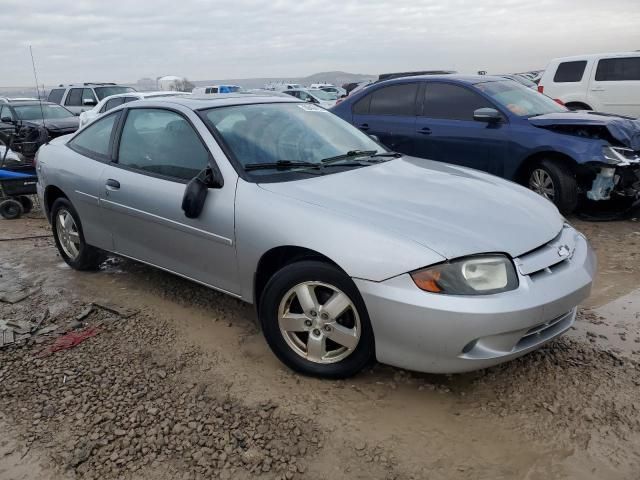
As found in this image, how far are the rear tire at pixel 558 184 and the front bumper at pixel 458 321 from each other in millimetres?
3426

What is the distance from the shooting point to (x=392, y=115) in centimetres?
726

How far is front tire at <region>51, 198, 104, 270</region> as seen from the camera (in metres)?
4.79

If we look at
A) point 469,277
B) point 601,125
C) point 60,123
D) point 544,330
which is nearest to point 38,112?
point 60,123

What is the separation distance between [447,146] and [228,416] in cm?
481

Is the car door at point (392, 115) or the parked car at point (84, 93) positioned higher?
the car door at point (392, 115)

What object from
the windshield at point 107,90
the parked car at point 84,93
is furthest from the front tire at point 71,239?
the windshield at point 107,90

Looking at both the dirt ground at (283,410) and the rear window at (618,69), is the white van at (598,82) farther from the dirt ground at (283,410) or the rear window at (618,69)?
the dirt ground at (283,410)

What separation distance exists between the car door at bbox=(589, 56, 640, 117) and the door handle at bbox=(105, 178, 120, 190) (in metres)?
10.4

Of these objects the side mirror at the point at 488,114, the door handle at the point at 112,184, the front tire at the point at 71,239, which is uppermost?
the side mirror at the point at 488,114

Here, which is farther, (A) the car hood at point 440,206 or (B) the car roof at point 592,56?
(B) the car roof at point 592,56

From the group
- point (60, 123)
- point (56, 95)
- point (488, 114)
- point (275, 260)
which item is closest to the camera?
point (275, 260)

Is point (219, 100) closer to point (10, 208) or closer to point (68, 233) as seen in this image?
point (68, 233)

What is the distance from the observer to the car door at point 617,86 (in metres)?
11.0

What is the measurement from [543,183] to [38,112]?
498 inches
